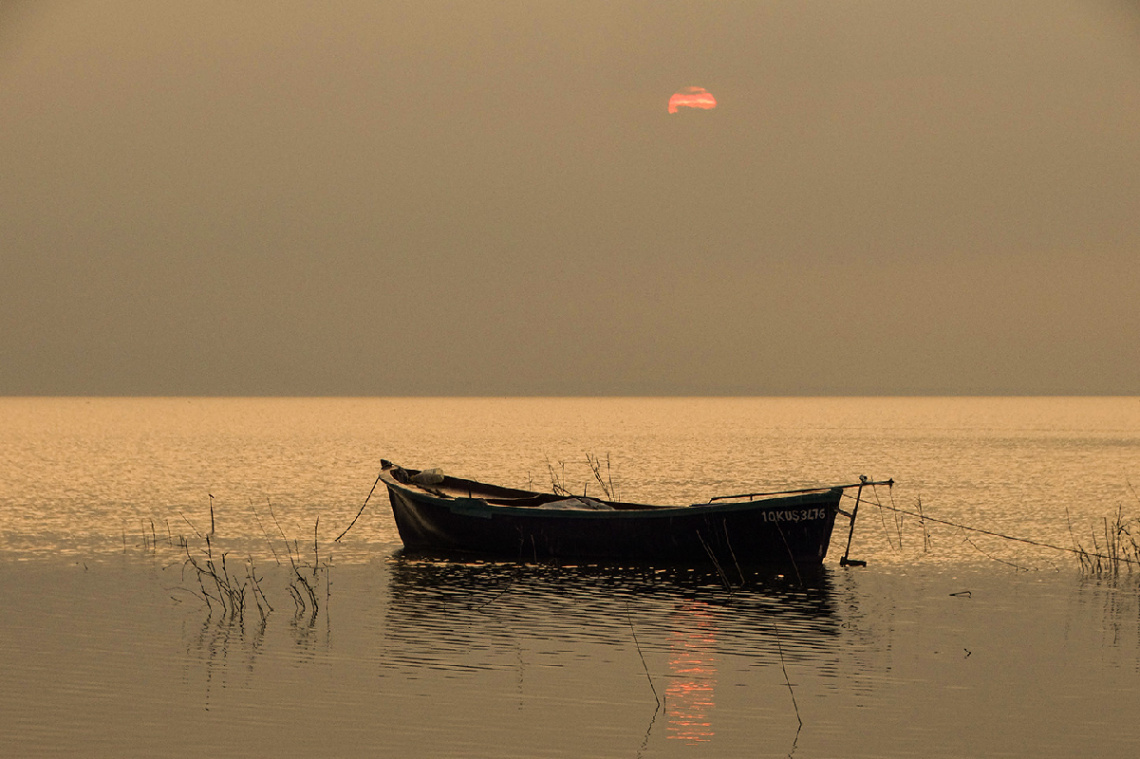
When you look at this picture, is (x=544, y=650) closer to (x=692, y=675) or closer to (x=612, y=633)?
(x=612, y=633)

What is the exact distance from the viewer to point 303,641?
22.1 metres

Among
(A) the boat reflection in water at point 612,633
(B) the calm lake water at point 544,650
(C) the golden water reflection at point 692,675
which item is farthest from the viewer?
(A) the boat reflection in water at point 612,633

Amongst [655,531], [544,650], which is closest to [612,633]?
[544,650]

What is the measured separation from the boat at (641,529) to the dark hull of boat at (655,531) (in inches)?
0.9

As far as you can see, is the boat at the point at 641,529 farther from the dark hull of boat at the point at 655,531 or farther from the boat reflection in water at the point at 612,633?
the boat reflection in water at the point at 612,633

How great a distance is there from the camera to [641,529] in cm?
3206

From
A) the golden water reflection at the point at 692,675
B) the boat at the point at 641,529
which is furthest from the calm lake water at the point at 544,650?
the boat at the point at 641,529

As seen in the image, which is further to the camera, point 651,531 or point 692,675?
point 651,531

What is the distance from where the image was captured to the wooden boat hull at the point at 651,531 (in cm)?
3116

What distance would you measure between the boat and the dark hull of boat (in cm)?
2

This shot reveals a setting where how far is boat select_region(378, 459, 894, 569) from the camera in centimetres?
3114

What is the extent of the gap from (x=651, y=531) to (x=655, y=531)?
0.32 ft

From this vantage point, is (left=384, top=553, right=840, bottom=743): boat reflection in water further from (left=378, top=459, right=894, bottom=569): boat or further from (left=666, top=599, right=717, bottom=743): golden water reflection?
(left=378, top=459, right=894, bottom=569): boat

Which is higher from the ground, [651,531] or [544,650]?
[651,531]
